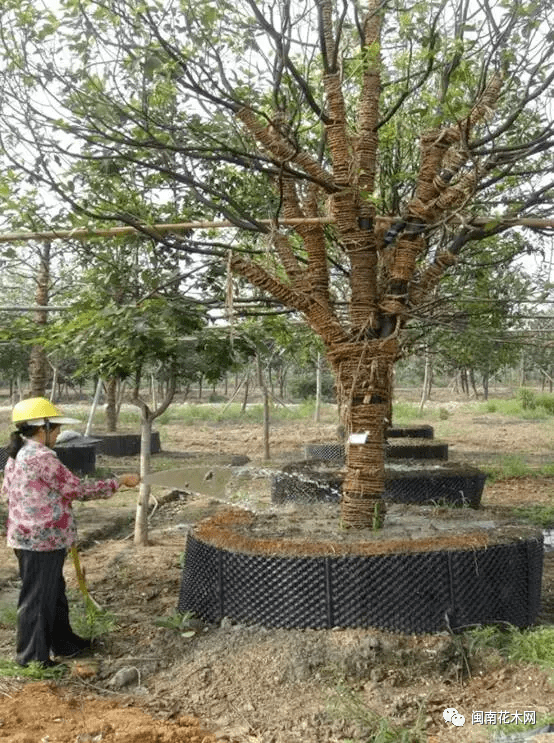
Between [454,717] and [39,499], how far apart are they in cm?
218

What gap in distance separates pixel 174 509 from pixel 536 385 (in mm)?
53167

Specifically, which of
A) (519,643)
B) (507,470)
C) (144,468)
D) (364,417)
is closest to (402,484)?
(144,468)

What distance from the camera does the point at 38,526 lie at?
12.8 ft

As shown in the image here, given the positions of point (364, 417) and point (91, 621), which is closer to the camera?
point (91, 621)

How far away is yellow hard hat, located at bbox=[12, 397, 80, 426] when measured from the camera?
397 cm

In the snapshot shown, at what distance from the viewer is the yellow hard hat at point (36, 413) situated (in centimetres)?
397

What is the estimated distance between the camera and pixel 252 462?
13812 millimetres

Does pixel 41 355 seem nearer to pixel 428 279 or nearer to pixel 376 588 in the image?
pixel 428 279

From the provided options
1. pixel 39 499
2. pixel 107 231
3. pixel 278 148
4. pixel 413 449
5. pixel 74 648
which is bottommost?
pixel 74 648

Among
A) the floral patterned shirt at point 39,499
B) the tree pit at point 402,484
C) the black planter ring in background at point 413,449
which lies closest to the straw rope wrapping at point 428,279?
the floral patterned shirt at point 39,499

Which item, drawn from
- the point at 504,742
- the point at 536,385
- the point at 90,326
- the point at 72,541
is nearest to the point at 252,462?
the point at 90,326

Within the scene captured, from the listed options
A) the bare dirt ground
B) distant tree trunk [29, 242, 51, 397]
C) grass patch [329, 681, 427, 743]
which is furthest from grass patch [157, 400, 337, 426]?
grass patch [329, 681, 427, 743]

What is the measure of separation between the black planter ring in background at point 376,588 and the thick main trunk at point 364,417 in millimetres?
714

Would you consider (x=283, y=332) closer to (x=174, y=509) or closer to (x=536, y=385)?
(x=174, y=509)
